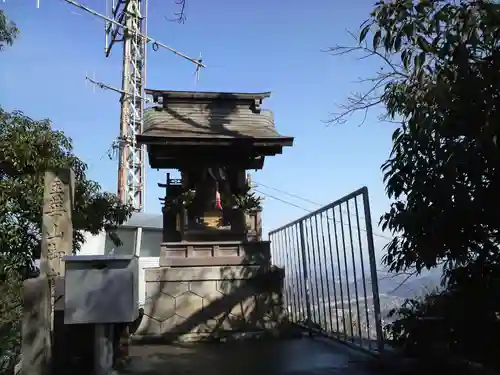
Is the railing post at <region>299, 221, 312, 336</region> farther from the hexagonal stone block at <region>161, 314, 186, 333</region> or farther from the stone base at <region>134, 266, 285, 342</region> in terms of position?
the hexagonal stone block at <region>161, 314, 186, 333</region>

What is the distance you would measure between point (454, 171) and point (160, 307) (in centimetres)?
483

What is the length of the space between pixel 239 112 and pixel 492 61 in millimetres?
6096

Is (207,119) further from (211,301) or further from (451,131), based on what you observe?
(451,131)

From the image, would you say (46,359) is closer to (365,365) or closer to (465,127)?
(365,365)

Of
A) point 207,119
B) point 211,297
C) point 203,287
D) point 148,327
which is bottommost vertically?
point 148,327

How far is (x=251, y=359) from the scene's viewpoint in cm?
418

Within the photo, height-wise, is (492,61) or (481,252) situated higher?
(492,61)

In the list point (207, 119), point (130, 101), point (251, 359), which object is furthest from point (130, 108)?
point (251, 359)

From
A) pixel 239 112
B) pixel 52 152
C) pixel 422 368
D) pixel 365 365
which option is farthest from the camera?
pixel 239 112

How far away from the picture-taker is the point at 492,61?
8.96 ft

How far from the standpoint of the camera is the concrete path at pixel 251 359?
360 centimetres

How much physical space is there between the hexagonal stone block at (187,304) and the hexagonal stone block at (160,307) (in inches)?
3.4

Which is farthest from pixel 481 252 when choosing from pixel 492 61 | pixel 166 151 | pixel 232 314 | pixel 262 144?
pixel 166 151

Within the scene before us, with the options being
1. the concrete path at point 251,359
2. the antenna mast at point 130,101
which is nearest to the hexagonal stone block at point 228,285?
the concrete path at point 251,359
